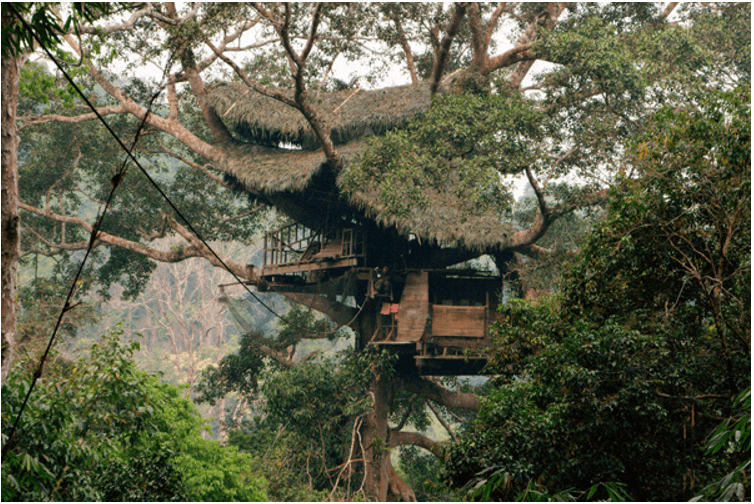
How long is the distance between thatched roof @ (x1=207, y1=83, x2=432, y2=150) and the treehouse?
0.06 ft

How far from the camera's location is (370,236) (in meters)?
12.6

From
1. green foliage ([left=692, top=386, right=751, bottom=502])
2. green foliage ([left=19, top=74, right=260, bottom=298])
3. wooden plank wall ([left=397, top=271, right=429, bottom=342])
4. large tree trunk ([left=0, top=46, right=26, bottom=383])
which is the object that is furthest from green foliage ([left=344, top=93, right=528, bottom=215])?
green foliage ([left=19, top=74, right=260, bottom=298])

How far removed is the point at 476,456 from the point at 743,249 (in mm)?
2411

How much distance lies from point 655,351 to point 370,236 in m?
7.72

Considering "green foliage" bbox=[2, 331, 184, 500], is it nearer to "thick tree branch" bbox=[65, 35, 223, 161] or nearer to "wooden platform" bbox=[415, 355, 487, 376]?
"wooden platform" bbox=[415, 355, 487, 376]

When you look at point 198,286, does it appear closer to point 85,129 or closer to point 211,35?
point 85,129

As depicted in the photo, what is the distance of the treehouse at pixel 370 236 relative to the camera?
36.9 ft

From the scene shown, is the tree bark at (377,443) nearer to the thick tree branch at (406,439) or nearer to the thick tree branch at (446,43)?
the thick tree branch at (406,439)

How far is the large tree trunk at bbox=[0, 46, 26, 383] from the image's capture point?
453 cm

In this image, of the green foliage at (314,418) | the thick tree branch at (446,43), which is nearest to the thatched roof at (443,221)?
the thick tree branch at (446,43)

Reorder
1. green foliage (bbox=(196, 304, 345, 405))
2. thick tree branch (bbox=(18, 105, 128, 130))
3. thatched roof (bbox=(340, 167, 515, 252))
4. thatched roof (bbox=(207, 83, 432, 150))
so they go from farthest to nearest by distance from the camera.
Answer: green foliage (bbox=(196, 304, 345, 405))
thick tree branch (bbox=(18, 105, 128, 130))
thatched roof (bbox=(207, 83, 432, 150))
thatched roof (bbox=(340, 167, 515, 252))

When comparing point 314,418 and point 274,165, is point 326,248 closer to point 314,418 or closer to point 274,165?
point 274,165

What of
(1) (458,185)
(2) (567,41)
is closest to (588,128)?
(2) (567,41)

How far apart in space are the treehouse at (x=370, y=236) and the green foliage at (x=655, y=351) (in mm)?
4850
